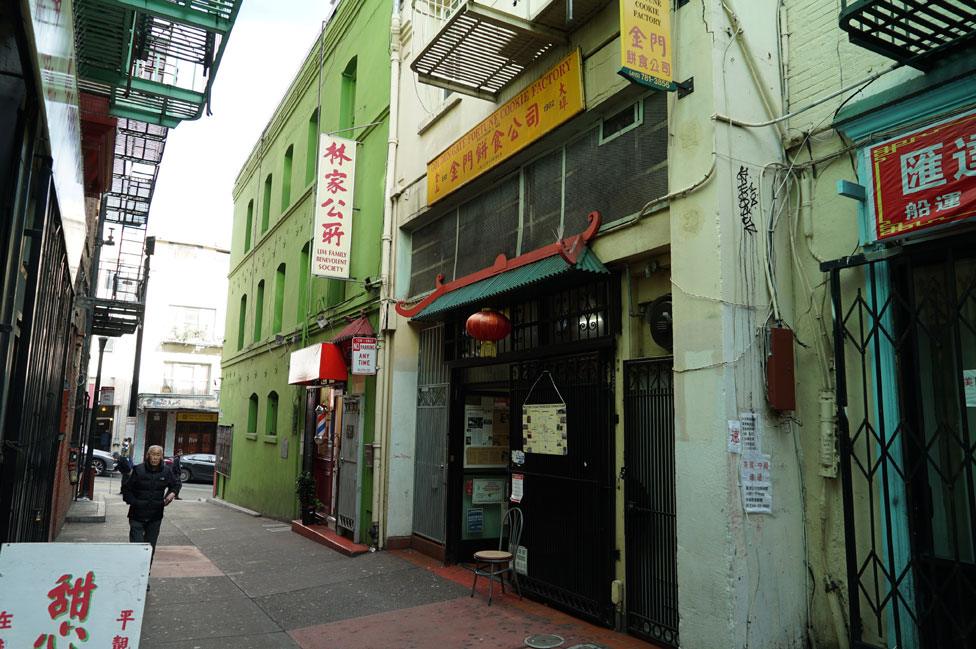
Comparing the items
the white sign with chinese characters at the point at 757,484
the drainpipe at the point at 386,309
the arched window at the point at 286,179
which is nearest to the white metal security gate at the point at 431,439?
the drainpipe at the point at 386,309

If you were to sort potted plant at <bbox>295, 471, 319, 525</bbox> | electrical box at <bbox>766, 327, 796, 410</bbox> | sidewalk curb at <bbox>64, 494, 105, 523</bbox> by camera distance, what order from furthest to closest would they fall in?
A: sidewalk curb at <bbox>64, 494, 105, 523</bbox> < potted plant at <bbox>295, 471, 319, 525</bbox> < electrical box at <bbox>766, 327, 796, 410</bbox>

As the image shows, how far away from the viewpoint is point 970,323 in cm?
483

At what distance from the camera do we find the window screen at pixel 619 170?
658 centimetres

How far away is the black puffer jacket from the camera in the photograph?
8.27 meters

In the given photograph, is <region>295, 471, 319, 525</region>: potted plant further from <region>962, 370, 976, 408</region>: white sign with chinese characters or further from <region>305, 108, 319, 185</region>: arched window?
<region>962, 370, 976, 408</region>: white sign with chinese characters

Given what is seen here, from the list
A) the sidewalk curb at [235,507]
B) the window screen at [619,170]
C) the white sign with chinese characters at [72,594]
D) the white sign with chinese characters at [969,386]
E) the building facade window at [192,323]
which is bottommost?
the sidewalk curb at [235,507]

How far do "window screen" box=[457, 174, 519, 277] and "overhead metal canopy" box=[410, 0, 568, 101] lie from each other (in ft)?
4.22

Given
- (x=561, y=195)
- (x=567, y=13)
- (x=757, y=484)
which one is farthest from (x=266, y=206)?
(x=757, y=484)

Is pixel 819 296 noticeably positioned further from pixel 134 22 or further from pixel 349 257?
pixel 349 257

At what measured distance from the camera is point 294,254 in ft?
55.3

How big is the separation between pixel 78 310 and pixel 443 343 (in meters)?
7.75

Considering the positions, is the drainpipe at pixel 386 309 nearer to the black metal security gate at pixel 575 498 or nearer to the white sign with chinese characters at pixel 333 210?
the white sign with chinese characters at pixel 333 210

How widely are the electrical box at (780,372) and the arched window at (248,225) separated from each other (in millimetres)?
19948

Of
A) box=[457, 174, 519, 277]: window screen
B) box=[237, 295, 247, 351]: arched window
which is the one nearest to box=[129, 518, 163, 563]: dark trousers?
box=[457, 174, 519, 277]: window screen
